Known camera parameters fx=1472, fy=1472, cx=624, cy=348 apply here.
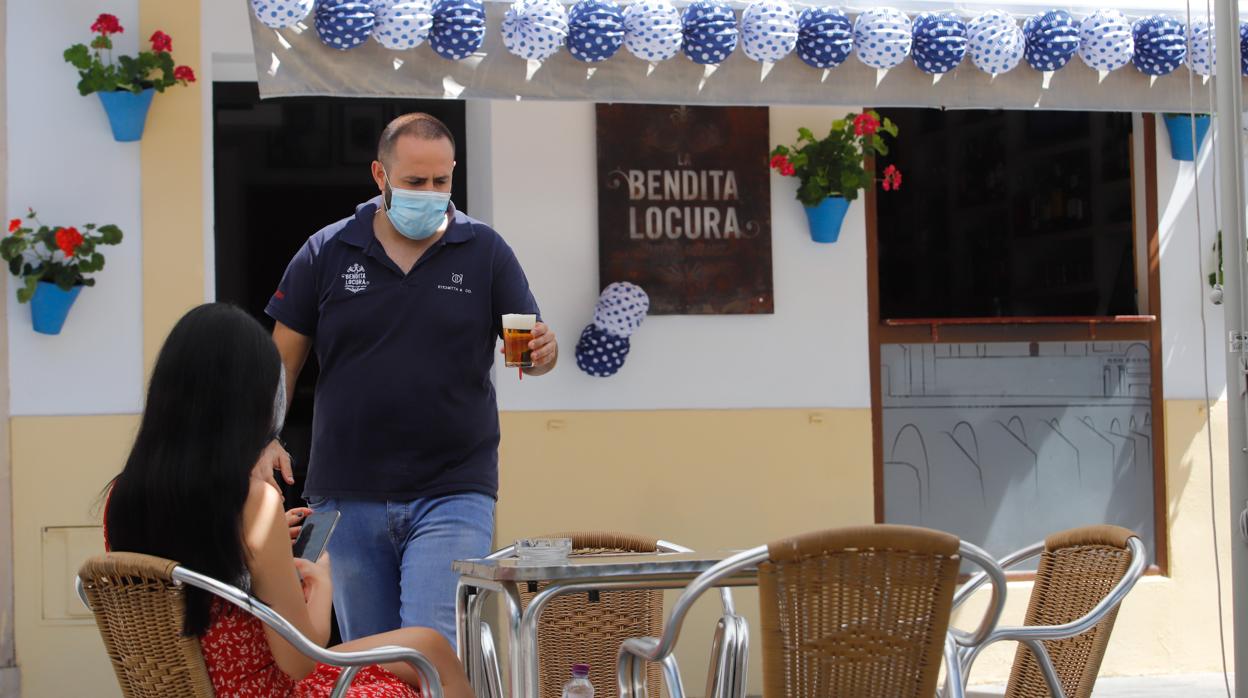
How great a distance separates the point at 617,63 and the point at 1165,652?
158 inches

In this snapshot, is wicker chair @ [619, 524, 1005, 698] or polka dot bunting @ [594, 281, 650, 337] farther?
polka dot bunting @ [594, 281, 650, 337]

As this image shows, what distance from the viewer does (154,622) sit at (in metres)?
3.02

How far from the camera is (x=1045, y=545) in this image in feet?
12.7

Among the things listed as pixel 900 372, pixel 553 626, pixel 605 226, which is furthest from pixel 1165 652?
pixel 553 626

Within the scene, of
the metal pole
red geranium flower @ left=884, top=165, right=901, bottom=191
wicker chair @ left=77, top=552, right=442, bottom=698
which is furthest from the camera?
red geranium flower @ left=884, top=165, right=901, bottom=191

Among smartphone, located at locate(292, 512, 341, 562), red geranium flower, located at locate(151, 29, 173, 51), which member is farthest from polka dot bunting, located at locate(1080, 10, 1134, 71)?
smartphone, located at locate(292, 512, 341, 562)

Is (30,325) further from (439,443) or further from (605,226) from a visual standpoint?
(439,443)

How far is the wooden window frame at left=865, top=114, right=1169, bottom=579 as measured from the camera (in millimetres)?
7066

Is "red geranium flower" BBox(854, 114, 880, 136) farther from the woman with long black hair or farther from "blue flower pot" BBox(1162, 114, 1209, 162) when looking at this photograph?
the woman with long black hair

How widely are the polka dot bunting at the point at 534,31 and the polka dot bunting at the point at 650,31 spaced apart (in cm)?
30

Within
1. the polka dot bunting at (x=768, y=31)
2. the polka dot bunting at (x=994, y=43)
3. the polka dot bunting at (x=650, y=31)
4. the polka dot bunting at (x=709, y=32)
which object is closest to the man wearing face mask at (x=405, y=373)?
the polka dot bunting at (x=650, y=31)

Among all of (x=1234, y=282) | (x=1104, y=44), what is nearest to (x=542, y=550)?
(x=1234, y=282)

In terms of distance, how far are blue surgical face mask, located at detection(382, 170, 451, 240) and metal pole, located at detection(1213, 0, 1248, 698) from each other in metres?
2.32

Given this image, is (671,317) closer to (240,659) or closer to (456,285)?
(456,285)
